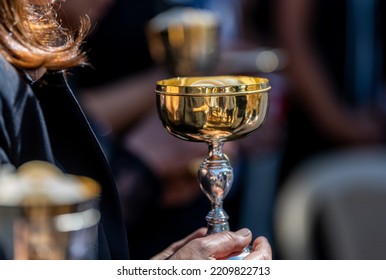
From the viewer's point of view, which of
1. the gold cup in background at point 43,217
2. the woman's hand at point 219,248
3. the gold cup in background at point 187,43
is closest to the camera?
the gold cup in background at point 43,217

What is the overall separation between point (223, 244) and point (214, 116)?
135mm

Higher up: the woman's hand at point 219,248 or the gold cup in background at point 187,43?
the gold cup in background at point 187,43

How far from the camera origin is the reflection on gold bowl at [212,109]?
2.73 ft

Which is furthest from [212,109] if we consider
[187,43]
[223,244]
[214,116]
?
[187,43]

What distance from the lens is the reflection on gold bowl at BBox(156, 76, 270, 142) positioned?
0.83 m

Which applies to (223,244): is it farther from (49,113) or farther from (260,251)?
(49,113)

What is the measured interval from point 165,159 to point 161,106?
39.7 inches

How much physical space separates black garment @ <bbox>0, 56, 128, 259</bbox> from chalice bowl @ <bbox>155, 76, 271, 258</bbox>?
0.10 m

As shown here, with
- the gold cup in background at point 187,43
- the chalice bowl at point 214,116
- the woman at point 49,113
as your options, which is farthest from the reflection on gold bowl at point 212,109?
the gold cup in background at point 187,43

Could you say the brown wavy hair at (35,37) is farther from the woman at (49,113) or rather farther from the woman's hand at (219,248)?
the woman's hand at (219,248)

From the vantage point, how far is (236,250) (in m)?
0.85

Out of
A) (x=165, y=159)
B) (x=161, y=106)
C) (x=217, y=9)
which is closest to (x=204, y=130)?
(x=161, y=106)

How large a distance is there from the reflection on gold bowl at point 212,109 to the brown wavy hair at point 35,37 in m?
0.12
